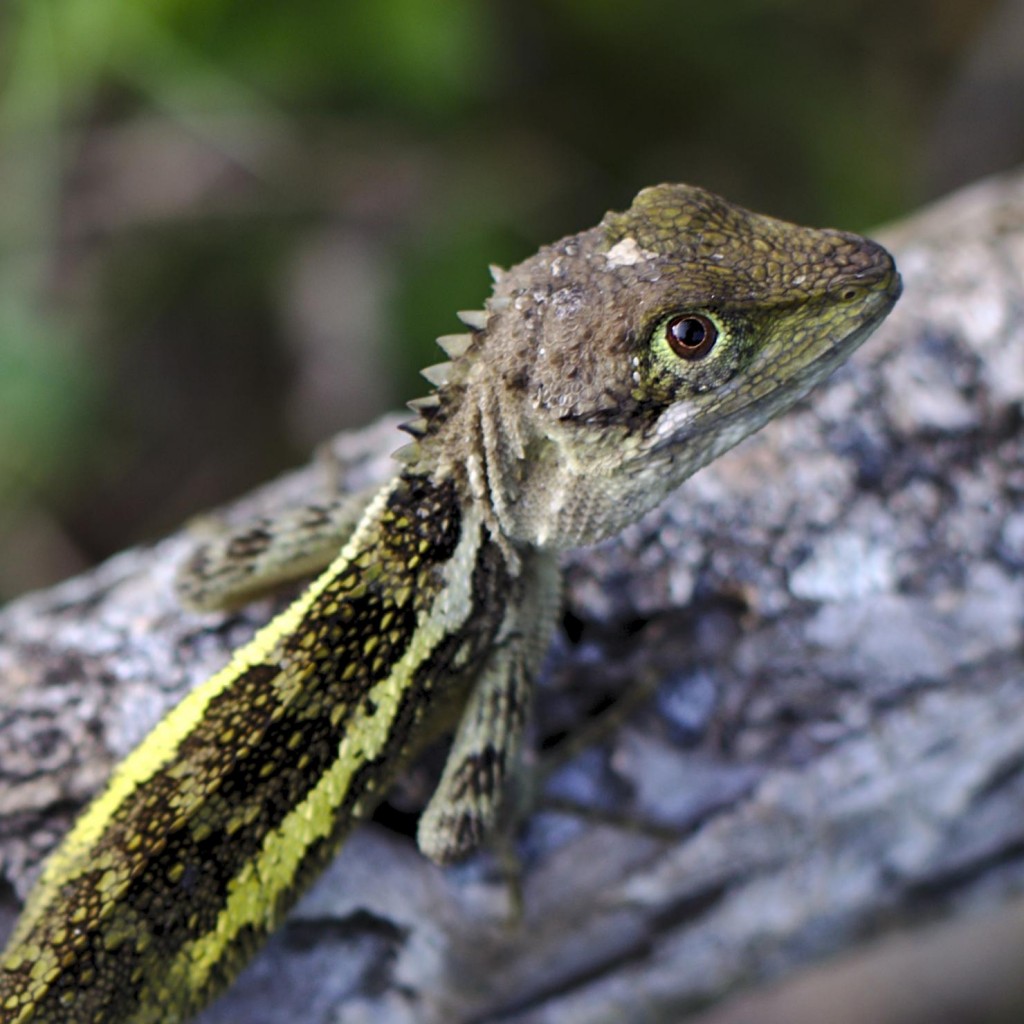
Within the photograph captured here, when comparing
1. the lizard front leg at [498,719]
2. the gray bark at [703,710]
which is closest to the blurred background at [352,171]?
the gray bark at [703,710]

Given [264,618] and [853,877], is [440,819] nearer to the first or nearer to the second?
[264,618]

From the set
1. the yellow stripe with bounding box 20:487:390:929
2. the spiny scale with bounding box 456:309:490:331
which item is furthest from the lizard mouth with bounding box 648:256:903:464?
the yellow stripe with bounding box 20:487:390:929

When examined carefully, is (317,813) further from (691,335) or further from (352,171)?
(352,171)

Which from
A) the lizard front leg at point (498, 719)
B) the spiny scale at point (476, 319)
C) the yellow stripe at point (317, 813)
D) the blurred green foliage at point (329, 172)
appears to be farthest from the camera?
the blurred green foliage at point (329, 172)

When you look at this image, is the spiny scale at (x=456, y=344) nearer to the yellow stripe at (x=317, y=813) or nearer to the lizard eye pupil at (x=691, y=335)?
the yellow stripe at (x=317, y=813)

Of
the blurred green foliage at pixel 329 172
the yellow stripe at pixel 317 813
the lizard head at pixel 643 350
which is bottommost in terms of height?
the yellow stripe at pixel 317 813

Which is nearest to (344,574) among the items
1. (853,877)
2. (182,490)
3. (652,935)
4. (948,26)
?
(652,935)
